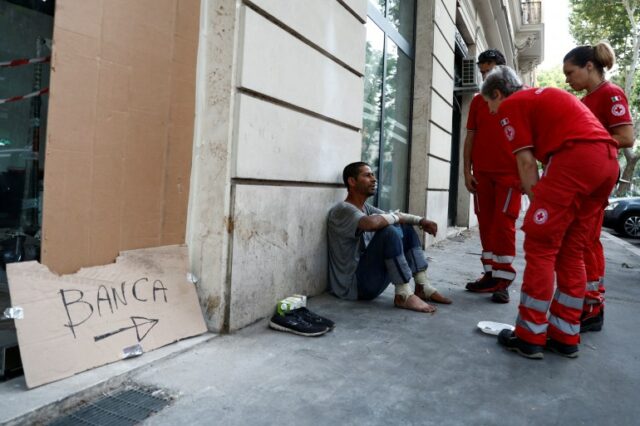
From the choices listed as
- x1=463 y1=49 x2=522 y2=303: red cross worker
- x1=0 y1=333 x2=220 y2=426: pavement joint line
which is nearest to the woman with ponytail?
x1=463 y1=49 x2=522 y2=303: red cross worker

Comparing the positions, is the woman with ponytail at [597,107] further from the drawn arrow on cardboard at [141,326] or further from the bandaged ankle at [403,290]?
the drawn arrow on cardboard at [141,326]

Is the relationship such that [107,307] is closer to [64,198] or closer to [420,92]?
[64,198]

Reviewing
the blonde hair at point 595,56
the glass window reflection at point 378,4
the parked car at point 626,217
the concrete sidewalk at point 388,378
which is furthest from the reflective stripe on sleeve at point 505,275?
the parked car at point 626,217

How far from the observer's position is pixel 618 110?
316 cm

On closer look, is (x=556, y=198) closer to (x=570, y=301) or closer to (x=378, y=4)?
(x=570, y=301)

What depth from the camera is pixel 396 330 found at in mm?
3029

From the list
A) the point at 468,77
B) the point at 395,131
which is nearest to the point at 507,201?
the point at 395,131

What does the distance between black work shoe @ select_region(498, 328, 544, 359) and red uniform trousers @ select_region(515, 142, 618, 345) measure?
0.12 feet

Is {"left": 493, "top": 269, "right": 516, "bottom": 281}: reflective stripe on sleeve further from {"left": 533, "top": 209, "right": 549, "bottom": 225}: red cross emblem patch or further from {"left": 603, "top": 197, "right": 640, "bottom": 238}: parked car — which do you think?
{"left": 603, "top": 197, "right": 640, "bottom": 238}: parked car

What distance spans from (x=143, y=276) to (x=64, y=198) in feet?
1.87

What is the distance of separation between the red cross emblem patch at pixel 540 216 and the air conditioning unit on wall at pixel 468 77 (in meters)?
7.73

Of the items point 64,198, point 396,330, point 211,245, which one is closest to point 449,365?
point 396,330

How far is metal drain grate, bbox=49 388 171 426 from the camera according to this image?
1760 mm

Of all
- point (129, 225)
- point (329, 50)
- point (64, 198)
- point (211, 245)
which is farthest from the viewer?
point (329, 50)
